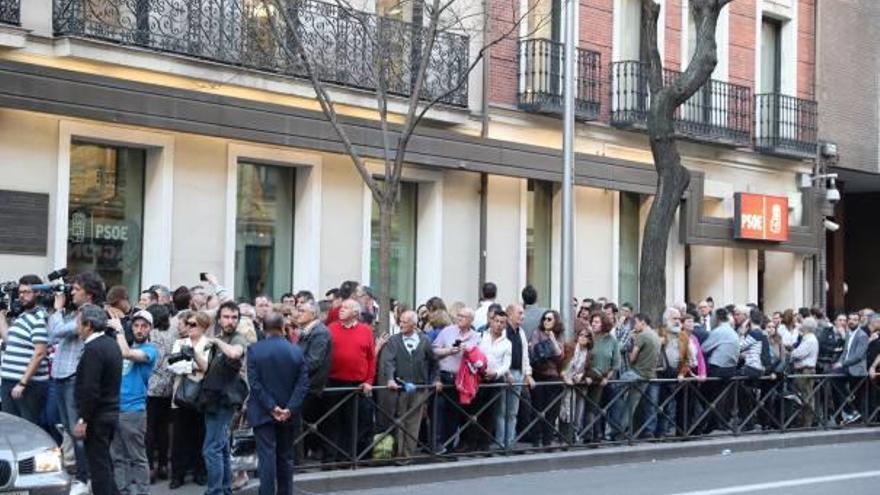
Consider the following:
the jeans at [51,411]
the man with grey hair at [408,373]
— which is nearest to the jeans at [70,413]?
the jeans at [51,411]

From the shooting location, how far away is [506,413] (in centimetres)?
1752

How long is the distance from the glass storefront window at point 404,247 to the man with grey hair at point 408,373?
795 centimetres

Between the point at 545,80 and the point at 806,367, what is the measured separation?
6926 mm

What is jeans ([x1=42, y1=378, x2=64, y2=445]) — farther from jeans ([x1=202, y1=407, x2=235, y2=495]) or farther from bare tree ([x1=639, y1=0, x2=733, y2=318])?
bare tree ([x1=639, y1=0, x2=733, y2=318])

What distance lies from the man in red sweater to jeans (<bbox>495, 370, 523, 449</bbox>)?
7.19 feet

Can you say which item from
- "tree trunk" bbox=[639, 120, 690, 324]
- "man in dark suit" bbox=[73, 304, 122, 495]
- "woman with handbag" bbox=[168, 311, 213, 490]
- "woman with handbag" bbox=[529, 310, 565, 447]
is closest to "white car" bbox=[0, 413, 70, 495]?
"man in dark suit" bbox=[73, 304, 122, 495]

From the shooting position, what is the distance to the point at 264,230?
22.8 metres

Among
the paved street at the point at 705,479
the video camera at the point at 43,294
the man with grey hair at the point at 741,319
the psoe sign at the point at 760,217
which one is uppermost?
the psoe sign at the point at 760,217

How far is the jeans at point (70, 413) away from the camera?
43.9ft

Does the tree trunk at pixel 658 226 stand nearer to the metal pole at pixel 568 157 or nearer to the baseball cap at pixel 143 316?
the metal pole at pixel 568 157

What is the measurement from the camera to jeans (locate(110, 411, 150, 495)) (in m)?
12.8

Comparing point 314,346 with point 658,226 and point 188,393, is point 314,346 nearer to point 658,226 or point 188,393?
point 188,393

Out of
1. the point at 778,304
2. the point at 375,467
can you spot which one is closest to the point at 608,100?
the point at 778,304

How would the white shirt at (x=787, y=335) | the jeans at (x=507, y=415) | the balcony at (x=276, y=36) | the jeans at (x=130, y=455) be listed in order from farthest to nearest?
the white shirt at (x=787, y=335) < the balcony at (x=276, y=36) < the jeans at (x=507, y=415) < the jeans at (x=130, y=455)
